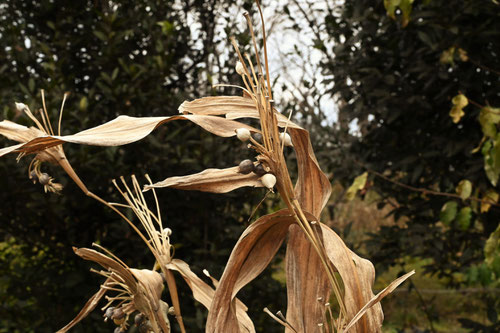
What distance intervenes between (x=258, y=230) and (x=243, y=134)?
99 millimetres

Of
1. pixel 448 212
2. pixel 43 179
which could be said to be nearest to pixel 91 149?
pixel 448 212

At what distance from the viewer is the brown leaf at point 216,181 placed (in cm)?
46

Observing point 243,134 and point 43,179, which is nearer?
point 243,134

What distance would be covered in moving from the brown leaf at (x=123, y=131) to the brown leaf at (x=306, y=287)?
5.9 inches

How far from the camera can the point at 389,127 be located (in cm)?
Answer: 248

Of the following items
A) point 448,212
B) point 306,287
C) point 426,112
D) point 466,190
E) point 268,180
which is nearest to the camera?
point 268,180

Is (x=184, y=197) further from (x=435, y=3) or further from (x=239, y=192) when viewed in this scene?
(x=435, y=3)

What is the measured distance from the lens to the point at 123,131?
1.53 ft

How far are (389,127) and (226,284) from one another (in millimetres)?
2134

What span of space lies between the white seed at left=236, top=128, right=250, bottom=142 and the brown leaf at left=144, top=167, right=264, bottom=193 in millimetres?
38

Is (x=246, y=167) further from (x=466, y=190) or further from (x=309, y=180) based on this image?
(x=466, y=190)

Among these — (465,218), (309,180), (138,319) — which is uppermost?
(309,180)

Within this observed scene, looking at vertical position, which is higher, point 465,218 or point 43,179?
point 43,179

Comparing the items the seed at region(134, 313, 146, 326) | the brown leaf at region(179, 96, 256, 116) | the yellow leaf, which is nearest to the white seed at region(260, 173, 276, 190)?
the brown leaf at region(179, 96, 256, 116)
